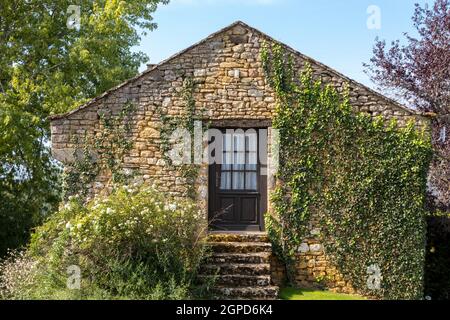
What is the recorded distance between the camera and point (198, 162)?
475 inches

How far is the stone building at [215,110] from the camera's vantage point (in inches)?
466

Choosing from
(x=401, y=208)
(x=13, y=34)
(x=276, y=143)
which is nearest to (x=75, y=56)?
(x=13, y=34)

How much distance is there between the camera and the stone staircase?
10320 mm

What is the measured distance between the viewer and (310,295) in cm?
1108

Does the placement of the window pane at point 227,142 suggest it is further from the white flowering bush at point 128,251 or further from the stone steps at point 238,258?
the stone steps at point 238,258

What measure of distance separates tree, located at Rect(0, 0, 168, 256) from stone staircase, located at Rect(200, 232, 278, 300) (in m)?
7.93

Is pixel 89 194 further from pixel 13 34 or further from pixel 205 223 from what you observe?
pixel 13 34

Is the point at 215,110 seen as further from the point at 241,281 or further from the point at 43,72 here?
the point at 43,72

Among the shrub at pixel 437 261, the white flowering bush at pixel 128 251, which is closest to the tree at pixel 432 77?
the shrub at pixel 437 261

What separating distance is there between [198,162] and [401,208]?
4.45 metres

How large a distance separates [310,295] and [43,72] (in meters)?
12.1

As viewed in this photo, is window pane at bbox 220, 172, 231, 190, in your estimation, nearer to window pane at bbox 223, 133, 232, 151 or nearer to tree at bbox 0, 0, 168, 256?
window pane at bbox 223, 133, 232, 151
